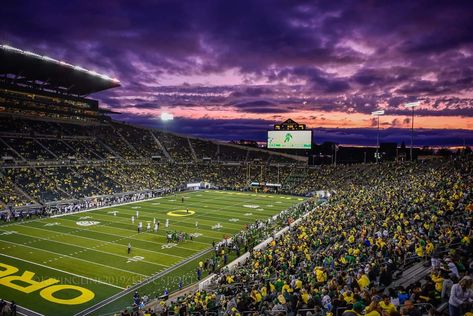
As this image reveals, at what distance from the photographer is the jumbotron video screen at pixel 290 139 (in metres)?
60.8

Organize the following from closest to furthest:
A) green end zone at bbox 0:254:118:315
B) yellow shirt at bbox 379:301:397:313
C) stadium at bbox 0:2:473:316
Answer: yellow shirt at bbox 379:301:397:313 → stadium at bbox 0:2:473:316 → green end zone at bbox 0:254:118:315

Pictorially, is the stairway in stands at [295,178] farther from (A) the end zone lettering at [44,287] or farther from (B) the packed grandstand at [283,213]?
(A) the end zone lettering at [44,287]

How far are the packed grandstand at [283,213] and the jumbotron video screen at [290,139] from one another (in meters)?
6.95

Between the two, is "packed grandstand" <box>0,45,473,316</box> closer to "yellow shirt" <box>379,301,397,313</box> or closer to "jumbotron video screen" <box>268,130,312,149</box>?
"yellow shirt" <box>379,301,397,313</box>

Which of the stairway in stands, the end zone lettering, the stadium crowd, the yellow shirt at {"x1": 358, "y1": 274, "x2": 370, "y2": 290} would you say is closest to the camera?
the stadium crowd

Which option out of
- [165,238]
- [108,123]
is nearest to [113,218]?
[165,238]

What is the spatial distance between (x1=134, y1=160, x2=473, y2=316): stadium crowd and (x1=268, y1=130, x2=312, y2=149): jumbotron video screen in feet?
114

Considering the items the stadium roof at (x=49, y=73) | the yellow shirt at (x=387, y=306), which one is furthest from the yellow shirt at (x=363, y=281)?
the stadium roof at (x=49, y=73)

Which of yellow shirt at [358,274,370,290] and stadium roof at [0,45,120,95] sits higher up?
stadium roof at [0,45,120,95]

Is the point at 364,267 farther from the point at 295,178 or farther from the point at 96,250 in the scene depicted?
the point at 295,178

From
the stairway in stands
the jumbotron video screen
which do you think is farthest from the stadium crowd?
the stairway in stands

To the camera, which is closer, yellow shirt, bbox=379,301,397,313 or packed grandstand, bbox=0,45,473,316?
yellow shirt, bbox=379,301,397,313

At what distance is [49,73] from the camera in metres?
55.6

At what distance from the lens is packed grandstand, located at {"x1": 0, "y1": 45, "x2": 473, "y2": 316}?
9.47m
